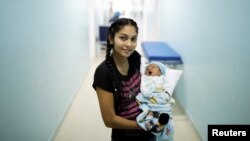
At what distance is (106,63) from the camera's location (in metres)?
1.07

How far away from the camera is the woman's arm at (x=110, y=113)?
3.39ft

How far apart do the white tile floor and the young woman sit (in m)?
1.33

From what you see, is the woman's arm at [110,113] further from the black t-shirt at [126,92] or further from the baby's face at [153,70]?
the baby's face at [153,70]

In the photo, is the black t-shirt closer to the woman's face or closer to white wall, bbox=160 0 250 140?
the woman's face

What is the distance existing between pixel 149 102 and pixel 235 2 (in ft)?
3.58

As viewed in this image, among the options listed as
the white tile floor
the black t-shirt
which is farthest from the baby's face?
the white tile floor

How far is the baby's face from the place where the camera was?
128 cm

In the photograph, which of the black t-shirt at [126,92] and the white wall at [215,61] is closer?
the black t-shirt at [126,92]

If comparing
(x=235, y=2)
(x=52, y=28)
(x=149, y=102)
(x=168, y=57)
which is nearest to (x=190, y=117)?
(x=168, y=57)

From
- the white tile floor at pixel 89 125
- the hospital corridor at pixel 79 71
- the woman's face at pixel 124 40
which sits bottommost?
the white tile floor at pixel 89 125

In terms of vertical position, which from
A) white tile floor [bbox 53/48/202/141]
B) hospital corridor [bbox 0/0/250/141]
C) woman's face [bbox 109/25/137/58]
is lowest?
white tile floor [bbox 53/48/202/141]

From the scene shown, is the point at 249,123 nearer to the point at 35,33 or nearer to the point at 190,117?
the point at 190,117

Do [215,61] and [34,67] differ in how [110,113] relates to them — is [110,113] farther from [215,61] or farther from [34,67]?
[215,61]

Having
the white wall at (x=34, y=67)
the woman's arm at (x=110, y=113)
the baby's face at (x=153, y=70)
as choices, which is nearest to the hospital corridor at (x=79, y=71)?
the white wall at (x=34, y=67)
